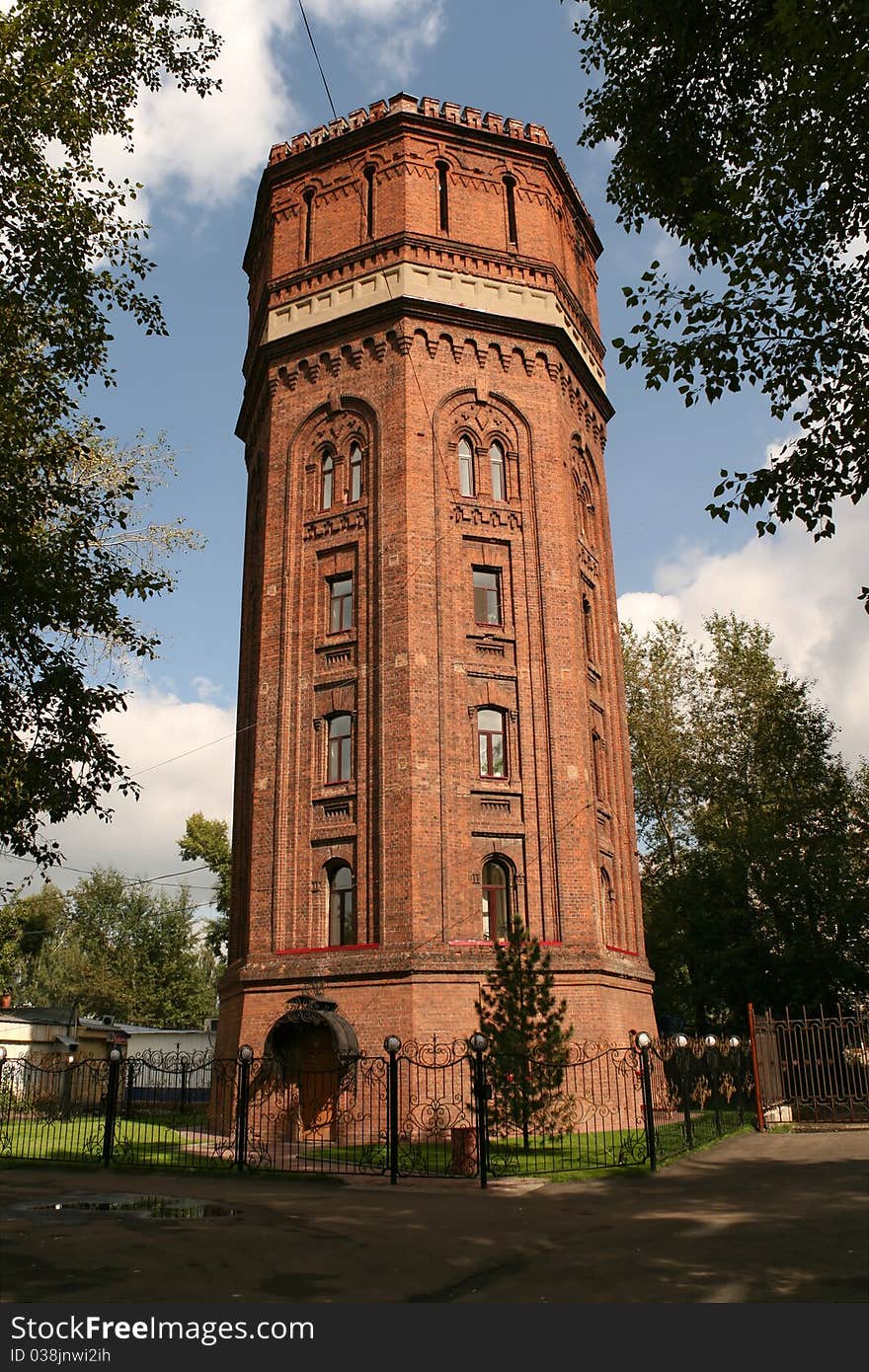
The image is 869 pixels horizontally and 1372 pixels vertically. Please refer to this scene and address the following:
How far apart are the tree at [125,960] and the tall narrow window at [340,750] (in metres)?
33.2

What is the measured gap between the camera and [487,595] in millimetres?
23797

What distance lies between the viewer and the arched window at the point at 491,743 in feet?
74.0

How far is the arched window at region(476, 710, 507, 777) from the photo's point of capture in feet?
74.0

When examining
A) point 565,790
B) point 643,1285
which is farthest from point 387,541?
point 643,1285

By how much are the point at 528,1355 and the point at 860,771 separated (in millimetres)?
35630

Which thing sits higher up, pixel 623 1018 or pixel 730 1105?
pixel 623 1018

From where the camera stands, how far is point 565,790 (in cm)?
2253

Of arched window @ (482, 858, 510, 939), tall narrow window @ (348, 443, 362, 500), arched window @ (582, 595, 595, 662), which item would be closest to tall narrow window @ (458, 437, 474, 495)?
tall narrow window @ (348, 443, 362, 500)

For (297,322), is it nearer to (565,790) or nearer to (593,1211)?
(565,790)

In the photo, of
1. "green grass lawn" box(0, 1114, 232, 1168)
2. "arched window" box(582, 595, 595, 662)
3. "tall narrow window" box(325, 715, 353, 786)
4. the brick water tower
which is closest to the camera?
"green grass lawn" box(0, 1114, 232, 1168)

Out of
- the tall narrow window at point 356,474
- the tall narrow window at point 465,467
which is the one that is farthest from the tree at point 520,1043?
the tall narrow window at point 356,474

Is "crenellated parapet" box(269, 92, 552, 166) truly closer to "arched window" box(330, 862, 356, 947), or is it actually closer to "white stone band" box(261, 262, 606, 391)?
"white stone band" box(261, 262, 606, 391)

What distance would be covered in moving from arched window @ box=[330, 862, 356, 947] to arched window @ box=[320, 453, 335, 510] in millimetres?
8491

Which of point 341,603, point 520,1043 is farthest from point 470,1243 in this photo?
point 341,603
